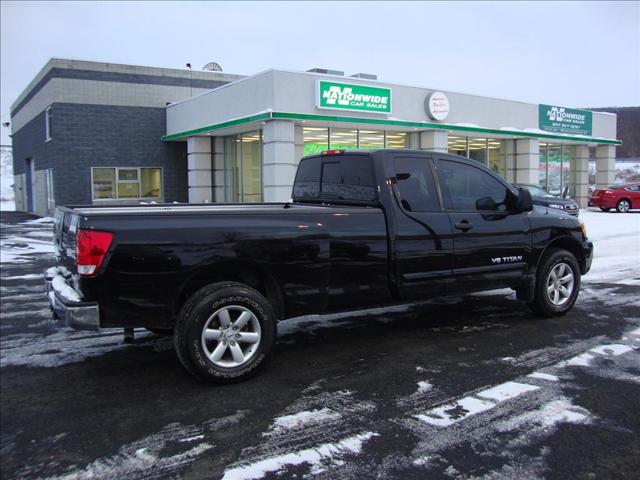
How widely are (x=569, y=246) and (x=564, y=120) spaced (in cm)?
2195

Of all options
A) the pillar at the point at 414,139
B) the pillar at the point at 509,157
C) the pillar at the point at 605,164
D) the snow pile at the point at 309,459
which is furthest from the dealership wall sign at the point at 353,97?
the pillar at the point at 605,164

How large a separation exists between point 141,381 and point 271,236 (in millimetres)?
1575

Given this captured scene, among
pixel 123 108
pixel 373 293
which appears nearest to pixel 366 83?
pixel 123 108

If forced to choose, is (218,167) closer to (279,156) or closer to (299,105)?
(279,156)

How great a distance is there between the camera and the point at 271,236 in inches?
187

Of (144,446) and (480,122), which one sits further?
(480,122)

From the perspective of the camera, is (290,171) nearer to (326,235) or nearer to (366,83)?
(366,83)

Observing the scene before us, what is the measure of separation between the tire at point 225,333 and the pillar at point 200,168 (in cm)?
1683

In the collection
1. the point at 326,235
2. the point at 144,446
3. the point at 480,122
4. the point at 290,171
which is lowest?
the point at 144,446

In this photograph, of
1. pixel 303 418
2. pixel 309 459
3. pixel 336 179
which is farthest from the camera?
pixel 336 179

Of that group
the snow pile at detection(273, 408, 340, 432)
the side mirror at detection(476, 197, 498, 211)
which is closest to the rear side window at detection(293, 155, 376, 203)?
the side mirror at detection(476, 197, 498, 211)

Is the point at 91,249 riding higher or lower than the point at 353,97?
lower

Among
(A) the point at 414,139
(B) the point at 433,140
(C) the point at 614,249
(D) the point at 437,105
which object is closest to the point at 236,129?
(A) the point at 414,139

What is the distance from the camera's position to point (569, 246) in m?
6.89
